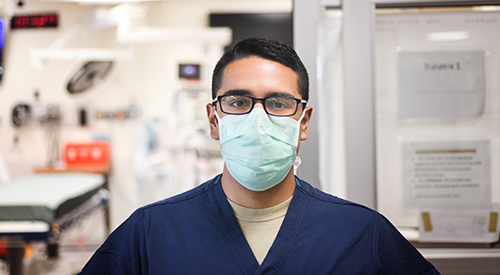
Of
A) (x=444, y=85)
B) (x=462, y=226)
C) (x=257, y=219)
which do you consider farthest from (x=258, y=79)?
(x=462, y=226)

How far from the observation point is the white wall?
387cm

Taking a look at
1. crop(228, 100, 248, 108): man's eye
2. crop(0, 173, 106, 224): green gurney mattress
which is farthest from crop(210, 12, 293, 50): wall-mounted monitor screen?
crop(228, 100, 248, 108): man's eye

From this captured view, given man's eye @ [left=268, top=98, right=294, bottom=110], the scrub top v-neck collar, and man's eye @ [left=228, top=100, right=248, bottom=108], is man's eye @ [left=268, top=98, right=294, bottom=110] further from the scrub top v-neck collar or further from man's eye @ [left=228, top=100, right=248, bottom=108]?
the scrub top v-neck collar

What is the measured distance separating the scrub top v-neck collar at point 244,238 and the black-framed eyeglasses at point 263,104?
0.23m

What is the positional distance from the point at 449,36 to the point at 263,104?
31.0 inches

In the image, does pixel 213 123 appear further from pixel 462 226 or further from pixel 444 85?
pixel 462 226

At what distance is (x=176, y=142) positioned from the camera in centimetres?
360

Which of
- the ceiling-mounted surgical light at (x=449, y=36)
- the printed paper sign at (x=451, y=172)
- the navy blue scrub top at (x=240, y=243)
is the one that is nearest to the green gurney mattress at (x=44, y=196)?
the navy blue scrub top at (x=240, y=243)

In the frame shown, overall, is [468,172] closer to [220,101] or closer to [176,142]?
A: [220,101]

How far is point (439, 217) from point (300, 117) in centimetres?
67

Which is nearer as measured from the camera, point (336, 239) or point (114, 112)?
point (336, 239)

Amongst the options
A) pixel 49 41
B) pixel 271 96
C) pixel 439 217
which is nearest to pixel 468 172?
pixel 439 217

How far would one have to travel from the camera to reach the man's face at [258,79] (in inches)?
37.6

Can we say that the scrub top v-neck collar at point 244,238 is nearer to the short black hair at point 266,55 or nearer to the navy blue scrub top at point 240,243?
the navy blue scrub top at point 240,243
